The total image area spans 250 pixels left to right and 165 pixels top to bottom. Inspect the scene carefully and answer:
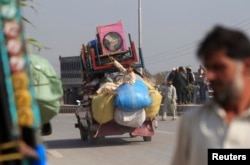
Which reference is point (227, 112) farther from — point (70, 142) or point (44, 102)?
point (70, 142)

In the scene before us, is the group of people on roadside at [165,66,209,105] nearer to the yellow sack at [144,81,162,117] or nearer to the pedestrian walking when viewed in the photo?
the pedestrian walking

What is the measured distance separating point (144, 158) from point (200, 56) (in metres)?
8.24

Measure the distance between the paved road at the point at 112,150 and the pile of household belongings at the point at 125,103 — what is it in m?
0.63

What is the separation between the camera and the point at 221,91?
2.65 meters

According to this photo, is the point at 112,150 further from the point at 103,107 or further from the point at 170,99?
the point at 170,99

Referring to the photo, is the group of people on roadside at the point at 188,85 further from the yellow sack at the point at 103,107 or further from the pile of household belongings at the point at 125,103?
the yellow sack at the point at 103,107

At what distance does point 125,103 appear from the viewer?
11766 mm

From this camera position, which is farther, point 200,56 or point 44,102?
point 44,102

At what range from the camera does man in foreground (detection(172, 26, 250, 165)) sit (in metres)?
2.66

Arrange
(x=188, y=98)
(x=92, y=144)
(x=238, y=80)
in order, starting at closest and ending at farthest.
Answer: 1. (x=238, y=80)
2. (x=92, y=144)
3. (x=188, y=98)

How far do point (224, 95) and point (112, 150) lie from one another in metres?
9.77

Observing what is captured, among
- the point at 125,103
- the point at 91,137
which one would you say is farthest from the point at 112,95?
the point at 91,137

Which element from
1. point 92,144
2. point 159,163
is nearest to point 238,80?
point 159,163

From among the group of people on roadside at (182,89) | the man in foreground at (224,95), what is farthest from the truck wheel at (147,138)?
the man in foreground at (224,95)
